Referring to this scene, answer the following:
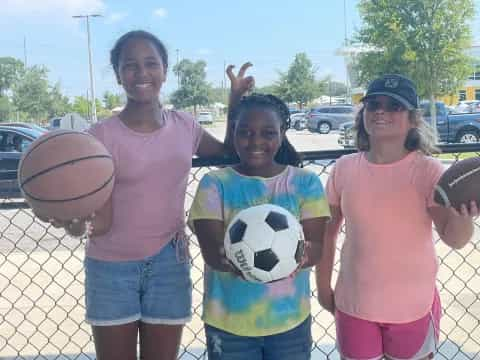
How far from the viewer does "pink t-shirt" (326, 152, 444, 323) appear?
2393 mm

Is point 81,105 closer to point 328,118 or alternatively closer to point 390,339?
point 328,118

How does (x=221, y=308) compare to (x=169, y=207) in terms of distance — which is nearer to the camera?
(x=221, y=308)

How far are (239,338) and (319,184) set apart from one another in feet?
2.27

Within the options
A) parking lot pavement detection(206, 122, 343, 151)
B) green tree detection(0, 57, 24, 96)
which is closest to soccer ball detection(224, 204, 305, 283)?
parking lot pavement detection(206, 122, 343, 151)

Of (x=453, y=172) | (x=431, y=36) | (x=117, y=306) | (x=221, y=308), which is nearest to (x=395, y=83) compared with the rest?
(x=453, y=172)

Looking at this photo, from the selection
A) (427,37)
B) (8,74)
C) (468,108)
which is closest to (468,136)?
(427,37)

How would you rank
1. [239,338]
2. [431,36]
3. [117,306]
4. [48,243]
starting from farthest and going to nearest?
[431,36]
[48,243]
[117,306]
[239,338]

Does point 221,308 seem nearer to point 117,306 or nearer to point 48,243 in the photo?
point 117,306

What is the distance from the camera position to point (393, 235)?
7.88 ft

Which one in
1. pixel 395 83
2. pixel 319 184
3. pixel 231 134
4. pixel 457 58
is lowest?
pixel 319 184

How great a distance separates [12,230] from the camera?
8727 millimetres

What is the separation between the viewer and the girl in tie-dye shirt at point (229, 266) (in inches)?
86.0

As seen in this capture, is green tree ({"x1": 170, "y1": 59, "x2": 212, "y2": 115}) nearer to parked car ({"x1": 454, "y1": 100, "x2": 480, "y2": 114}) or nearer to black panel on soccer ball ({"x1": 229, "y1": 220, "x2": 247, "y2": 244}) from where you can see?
parked car ({"x1": 454, "y1": 100, "x2": 480, "y2": 114})

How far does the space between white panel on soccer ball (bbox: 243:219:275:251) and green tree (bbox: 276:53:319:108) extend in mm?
54734
